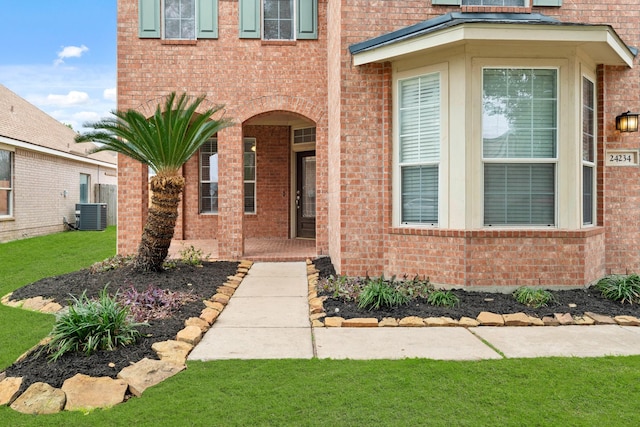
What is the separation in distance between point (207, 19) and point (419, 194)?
5797 mm

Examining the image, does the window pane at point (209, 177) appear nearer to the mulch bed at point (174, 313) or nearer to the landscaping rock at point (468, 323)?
the mulch bed at point (174, 313)

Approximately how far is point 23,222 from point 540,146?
15.6 metres

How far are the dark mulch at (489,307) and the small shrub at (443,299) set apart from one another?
0.24 feet

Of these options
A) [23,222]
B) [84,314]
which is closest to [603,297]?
[84,314]

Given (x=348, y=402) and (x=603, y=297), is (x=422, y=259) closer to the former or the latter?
(x=603, y=297)

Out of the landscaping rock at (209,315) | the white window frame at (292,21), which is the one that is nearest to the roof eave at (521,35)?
the white window frame at (292,21)

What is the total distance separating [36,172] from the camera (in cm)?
1540

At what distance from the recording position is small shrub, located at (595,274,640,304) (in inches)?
219

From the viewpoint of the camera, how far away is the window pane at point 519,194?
5.83 meters

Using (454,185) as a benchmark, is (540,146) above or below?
above

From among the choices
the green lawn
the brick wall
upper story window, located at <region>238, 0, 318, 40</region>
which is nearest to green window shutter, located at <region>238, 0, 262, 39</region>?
upper story window, located at <region>238, 0, 318, 40</region>

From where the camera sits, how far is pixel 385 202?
6441mm

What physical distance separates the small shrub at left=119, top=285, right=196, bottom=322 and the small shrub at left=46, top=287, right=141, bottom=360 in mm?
493

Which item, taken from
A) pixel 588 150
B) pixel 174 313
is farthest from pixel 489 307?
pixel 174 313
